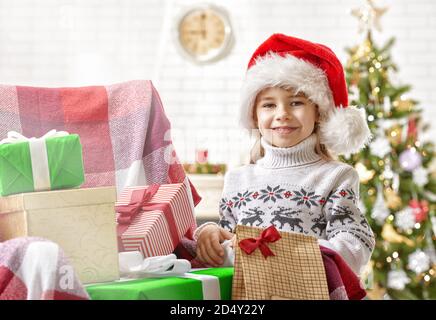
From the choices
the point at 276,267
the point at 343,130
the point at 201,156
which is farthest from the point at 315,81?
the point at 201,156

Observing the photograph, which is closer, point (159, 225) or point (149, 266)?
point (149, 266)

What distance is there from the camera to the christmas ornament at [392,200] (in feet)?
12.1

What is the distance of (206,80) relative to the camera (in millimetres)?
4918

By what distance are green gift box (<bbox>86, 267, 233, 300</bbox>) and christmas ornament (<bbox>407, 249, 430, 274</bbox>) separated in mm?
2459

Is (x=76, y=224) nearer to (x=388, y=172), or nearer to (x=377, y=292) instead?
(x=388, y=172)

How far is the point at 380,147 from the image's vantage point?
3.70 metres

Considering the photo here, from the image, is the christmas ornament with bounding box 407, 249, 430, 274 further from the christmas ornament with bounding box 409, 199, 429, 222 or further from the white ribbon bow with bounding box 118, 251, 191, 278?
the white ribbon bow with bounding box 118, 251, 191, 278

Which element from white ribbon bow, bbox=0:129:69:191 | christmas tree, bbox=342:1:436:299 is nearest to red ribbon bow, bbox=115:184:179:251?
white ribbon bow, bbox=0:129:69:191

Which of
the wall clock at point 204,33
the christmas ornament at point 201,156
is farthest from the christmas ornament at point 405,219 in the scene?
the wall clock at point 204,33

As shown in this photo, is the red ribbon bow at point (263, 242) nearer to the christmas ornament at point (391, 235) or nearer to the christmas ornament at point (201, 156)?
the christmas ornament at point (391, 235)

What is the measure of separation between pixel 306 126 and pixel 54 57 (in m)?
3.51

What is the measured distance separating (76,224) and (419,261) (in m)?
2.68

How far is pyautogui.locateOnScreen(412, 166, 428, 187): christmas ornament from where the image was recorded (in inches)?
147
